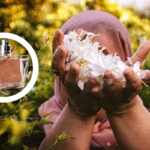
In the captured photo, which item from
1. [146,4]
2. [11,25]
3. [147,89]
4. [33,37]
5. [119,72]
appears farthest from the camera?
[146,4]

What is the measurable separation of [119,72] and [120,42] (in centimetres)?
30

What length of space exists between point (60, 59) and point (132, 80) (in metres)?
0.17

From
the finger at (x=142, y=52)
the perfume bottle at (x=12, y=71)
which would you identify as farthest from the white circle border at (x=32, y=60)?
the finger at (x=142, y=52)

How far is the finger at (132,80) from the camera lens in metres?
1.50

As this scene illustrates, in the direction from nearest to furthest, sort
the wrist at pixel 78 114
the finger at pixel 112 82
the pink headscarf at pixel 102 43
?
the finger at pixel 112 82 < the wrist at pixel 78 114 < the pink headscarf at pixel 102 43

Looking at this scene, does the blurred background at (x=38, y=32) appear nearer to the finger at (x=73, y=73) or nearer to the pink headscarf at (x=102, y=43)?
the pink headscarf at (x=102, y=43)

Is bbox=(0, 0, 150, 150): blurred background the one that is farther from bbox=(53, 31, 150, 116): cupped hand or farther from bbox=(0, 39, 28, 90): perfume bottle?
bbox=(53, 31, 150, 116): cupped hand

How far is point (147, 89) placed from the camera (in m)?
2.15

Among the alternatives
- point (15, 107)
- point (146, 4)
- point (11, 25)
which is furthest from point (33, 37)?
point (146, 4)

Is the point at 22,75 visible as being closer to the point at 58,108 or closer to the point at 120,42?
the point at 58,108

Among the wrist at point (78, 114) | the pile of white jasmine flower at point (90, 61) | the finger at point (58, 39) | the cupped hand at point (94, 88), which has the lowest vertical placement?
the wrist at point (78, 114)

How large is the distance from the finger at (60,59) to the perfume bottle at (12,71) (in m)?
0.19

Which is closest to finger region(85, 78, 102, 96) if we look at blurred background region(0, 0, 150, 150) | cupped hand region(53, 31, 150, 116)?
cupped hand region(53, 31, 150, 116)

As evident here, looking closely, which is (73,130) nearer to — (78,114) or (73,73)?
(78,114)
